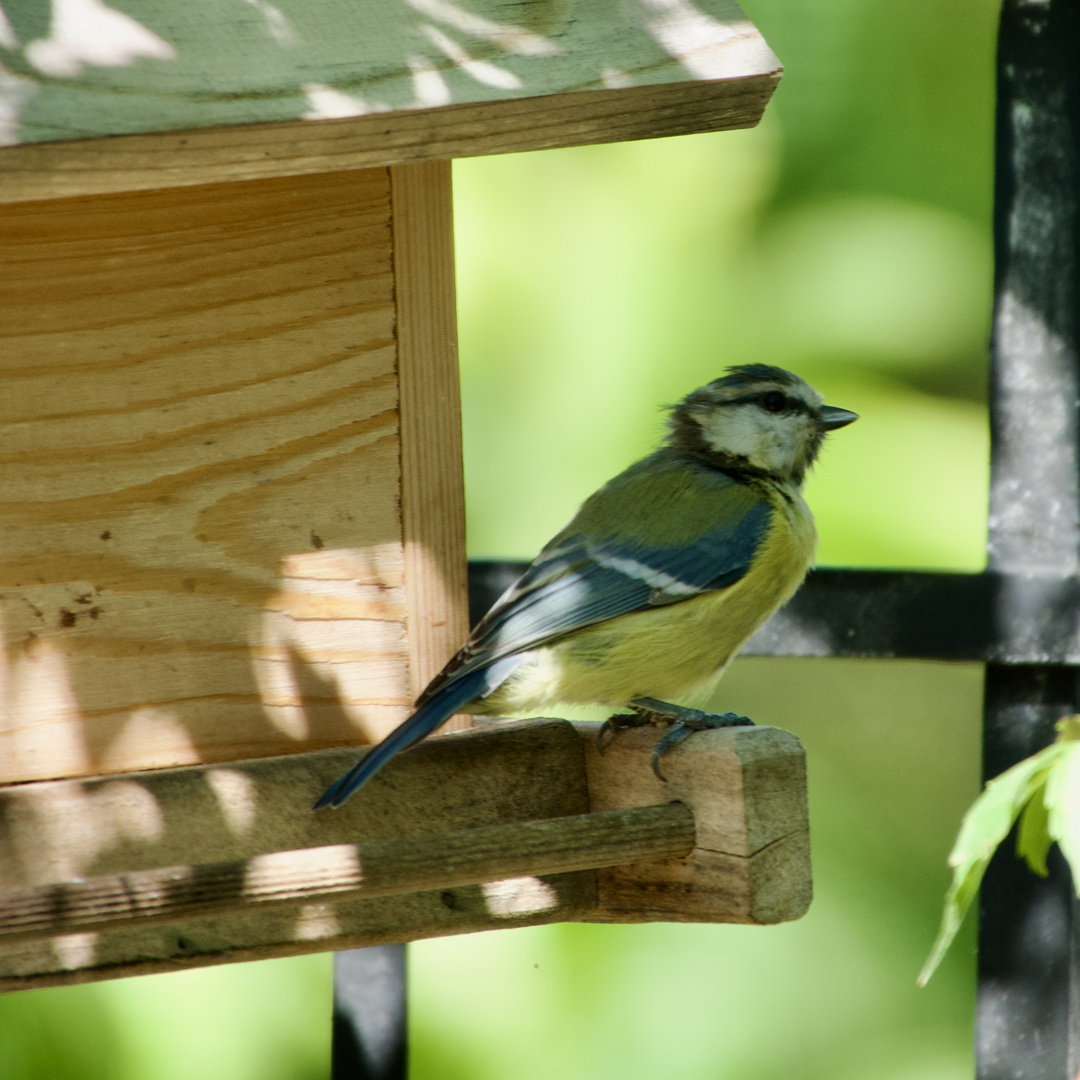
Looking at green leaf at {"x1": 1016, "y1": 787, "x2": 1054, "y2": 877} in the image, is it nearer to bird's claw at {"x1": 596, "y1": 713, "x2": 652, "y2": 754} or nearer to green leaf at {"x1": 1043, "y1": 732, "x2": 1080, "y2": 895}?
green leaf at {"x1": 1043, "y1": 732, "x2": 1080, "y2": 895}

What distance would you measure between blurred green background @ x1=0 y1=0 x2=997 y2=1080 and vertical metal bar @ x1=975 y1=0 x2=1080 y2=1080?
0.39 m

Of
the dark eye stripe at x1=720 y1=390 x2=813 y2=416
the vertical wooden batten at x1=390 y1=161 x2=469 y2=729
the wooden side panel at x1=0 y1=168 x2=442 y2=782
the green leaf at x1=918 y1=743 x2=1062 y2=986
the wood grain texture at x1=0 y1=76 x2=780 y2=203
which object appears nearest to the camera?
the wood grain texture at x1=0 y1=76 x2=780 y2=203

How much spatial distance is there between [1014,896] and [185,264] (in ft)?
7.07

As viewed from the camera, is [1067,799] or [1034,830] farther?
[1034,830]

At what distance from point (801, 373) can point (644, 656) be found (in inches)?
55.8

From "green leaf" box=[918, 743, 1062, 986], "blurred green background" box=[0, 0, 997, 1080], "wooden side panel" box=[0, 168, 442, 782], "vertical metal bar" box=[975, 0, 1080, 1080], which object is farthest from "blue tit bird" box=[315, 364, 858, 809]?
"blurred green background" box=[0, 0, 997, 1080]

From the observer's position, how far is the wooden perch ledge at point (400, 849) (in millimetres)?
1568

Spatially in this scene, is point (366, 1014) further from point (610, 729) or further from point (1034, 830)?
point (1034, 830)

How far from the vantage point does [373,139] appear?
1.55m

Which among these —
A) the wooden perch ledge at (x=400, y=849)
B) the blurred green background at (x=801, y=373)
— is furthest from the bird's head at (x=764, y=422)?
the wooden perch ledge at (x=400, y=849)

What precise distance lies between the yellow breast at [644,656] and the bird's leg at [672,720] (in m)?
0.04

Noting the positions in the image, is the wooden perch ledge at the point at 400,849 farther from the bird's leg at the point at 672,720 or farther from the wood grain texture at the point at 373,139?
the wood grain texture at the point at 373,139

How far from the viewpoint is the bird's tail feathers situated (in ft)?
5.80

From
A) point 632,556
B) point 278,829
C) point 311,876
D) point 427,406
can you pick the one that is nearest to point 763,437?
point 632,556
